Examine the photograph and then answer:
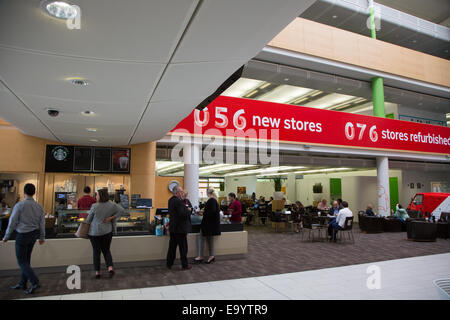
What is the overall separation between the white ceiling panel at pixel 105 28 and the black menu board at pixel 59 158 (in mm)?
5948

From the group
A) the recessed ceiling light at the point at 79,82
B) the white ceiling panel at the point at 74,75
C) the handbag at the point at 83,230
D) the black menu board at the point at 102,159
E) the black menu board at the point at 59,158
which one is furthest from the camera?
the black menu board at the point at 102,159

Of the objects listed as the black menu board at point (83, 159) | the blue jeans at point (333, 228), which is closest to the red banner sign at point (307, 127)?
the black menu board at point (83, 159)

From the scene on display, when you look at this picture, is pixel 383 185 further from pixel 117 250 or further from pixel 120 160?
pixel 117 250

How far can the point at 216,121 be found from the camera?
960 centimetres

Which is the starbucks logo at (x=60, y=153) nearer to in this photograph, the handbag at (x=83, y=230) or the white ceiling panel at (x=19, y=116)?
the white ceiling panel at (x=19, y=116)

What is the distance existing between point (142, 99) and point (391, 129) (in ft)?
40.1

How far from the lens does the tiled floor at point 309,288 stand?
14.0 ft

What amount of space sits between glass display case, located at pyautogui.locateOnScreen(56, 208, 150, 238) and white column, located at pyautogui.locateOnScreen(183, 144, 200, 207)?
3.29 metres

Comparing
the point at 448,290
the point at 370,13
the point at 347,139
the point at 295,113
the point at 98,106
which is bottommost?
the point at 448,290

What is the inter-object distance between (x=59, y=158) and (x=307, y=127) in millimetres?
8081

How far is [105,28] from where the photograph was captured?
8.36 ft

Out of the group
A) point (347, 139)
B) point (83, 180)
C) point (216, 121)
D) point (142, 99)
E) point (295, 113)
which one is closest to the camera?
point (142, 99)
